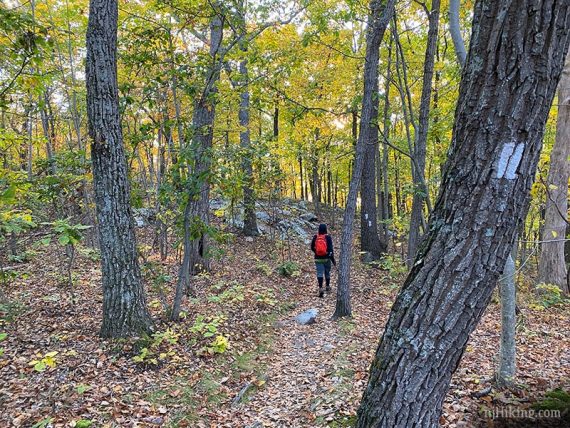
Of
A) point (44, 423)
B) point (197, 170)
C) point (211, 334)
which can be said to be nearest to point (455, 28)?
point (197, 170)

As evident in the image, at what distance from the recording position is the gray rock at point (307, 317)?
22.6 ft

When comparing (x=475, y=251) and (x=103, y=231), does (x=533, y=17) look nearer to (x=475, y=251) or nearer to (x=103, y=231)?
(x=475, y=251)

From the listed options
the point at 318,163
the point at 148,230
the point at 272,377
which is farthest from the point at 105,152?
the point at 318,163

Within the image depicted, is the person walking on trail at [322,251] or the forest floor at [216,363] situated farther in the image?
the person walking on trail at [322,251]

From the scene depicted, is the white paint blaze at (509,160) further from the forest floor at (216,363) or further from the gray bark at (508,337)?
the forest floor at (216,363)

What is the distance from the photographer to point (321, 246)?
8.70m

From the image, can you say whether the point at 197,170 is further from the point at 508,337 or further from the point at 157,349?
the point at 508,337

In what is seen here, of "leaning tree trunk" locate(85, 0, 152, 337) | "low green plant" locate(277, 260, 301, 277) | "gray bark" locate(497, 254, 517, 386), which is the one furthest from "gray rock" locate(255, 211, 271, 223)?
"gray bark" locate(497, 254, 517, 386)

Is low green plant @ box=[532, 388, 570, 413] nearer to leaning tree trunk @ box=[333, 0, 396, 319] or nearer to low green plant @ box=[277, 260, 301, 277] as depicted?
leaning tree trunk @ box=[333, 0, 396, 319]

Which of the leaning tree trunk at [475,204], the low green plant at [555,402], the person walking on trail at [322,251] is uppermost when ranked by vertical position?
the leaning tree trunk at [475,204]

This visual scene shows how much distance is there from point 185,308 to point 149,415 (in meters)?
2.75

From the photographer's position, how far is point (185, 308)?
639cm

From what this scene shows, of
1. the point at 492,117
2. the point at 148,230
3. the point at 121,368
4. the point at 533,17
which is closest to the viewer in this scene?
the point at 533,17

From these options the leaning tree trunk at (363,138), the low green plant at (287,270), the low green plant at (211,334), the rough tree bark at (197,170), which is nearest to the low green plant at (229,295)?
the low green plant at (211,334)
